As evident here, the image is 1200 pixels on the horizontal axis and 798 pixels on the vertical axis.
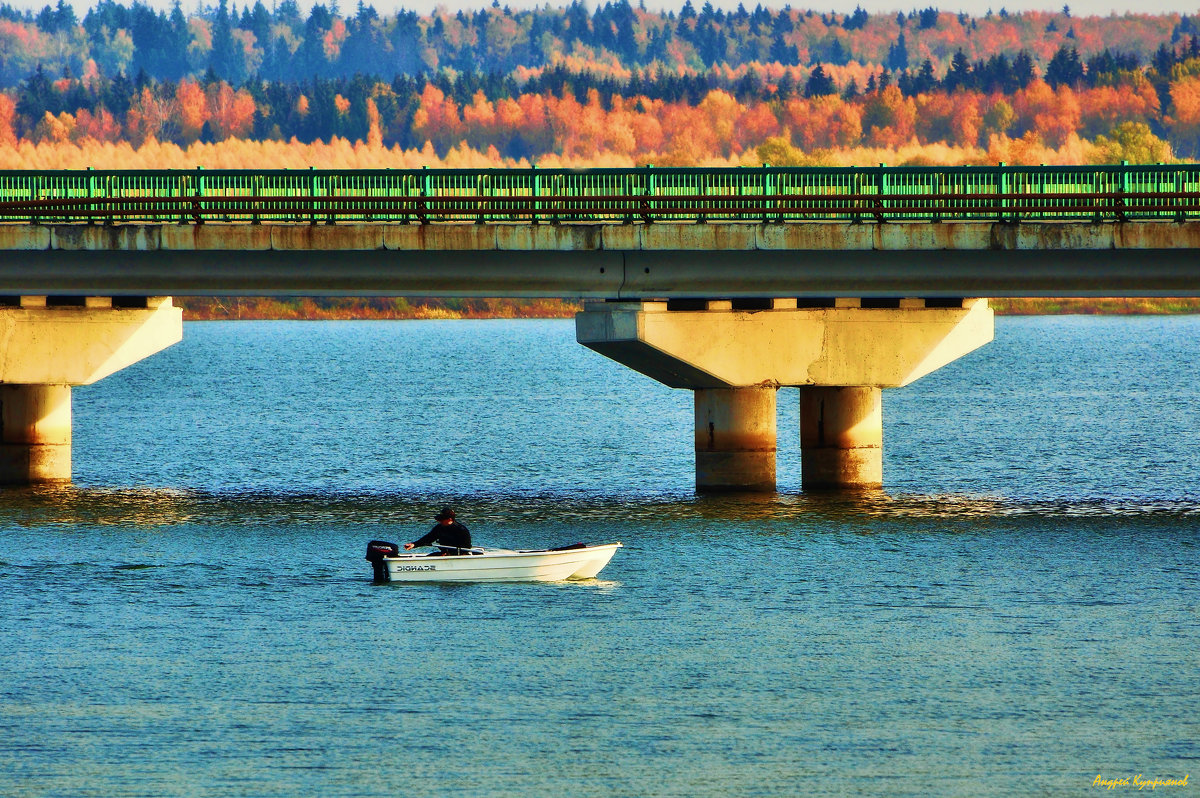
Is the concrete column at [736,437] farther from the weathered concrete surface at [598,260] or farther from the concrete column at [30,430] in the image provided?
the concrete column at [30,430]

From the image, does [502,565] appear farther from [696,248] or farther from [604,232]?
[696,248]

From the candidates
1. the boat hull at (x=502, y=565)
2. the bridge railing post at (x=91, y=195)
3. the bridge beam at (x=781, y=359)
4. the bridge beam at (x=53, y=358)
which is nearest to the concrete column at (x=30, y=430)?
the bridge beam at (x=53, y=358)

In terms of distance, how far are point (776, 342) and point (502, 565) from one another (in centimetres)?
1211

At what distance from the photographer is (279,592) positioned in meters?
36.1

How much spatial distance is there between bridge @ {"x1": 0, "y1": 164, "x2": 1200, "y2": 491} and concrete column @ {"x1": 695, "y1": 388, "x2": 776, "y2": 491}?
2.4 inches

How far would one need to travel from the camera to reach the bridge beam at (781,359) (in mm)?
45188

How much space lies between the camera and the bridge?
4222 centimetres

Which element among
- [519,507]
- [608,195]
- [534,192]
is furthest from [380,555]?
[519,507]

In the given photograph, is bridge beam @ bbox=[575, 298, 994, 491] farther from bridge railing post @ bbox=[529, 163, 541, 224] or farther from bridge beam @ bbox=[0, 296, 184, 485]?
bridge beam @ bbox=[0, 296, 184, 485]

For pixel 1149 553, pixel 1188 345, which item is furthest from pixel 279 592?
pixel 1188 345

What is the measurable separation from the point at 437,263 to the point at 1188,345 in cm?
13277

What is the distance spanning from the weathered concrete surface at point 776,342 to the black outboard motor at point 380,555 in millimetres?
10127

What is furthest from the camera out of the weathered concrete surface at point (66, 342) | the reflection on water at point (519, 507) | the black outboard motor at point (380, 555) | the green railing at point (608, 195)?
the weathered concrete surface at point (66, 342)
